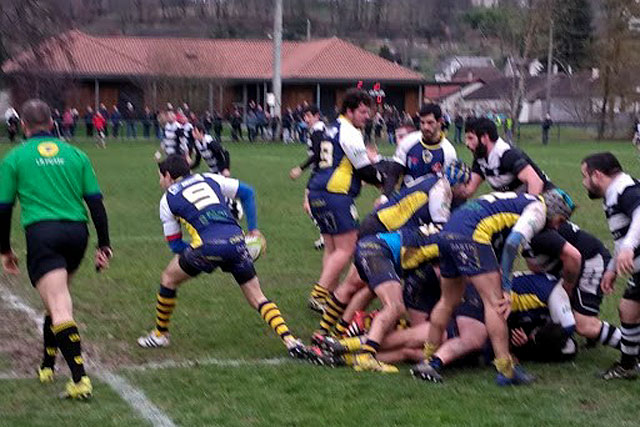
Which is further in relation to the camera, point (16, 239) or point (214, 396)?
point (16, 239)

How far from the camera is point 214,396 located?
6926mm

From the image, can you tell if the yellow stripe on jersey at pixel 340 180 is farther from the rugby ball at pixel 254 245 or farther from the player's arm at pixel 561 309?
the player's arm at pixel 561 309

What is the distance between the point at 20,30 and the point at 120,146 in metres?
11.0

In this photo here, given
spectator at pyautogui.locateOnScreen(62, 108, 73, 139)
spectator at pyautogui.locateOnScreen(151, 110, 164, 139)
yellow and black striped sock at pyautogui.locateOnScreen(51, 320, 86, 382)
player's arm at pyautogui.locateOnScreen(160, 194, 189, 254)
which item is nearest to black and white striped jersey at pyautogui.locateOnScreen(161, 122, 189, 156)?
player's arm at pyautogui.locateOnScreen(160, 194, 189, 254)

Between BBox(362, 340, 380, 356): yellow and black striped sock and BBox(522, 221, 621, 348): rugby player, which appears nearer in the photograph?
BBox(362, 340, 380, 356): yellow and black striped sock

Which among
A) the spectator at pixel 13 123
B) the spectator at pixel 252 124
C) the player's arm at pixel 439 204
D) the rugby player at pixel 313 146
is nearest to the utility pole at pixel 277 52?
the spectator at pixel 252 124

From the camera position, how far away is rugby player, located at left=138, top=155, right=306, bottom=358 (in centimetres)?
782

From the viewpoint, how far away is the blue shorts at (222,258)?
306 inches

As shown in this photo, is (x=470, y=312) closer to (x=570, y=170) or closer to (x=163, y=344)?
(x=163, y=344)

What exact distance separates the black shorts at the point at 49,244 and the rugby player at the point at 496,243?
252cm

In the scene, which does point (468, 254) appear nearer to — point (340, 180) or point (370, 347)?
point (370, 347)

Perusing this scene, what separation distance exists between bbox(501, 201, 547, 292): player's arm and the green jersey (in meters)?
2.91

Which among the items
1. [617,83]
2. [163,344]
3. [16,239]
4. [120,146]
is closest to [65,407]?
[163,344]

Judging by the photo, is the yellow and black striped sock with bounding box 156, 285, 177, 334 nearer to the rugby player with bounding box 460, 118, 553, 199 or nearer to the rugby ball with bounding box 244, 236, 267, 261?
the rugby ball with bounding box 244, 236, 267, 261
